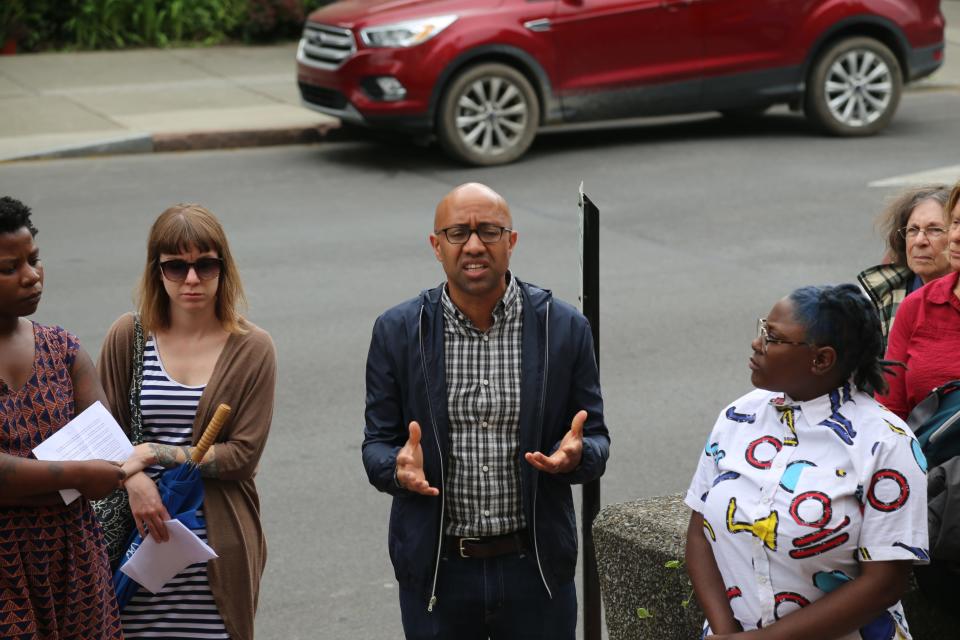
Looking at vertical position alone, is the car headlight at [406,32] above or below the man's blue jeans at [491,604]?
above

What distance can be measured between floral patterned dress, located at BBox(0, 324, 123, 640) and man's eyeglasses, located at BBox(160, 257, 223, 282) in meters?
0.38

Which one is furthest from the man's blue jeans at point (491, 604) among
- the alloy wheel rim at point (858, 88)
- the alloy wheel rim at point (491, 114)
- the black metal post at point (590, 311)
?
the alloy wheel rim at point (858, 88)

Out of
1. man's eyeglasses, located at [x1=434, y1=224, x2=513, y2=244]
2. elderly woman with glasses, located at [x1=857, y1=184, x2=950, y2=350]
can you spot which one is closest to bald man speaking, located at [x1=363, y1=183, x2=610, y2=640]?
man's eyeglasses, located at [x1=434, y1=224, x2=513, y2=244]

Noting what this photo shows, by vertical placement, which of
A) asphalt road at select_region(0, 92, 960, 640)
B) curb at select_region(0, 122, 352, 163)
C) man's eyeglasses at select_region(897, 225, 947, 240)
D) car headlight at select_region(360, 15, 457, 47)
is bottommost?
asphalt road at select_region(0, 92, 960, 640)

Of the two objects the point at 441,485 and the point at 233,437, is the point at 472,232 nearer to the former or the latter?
the point at 441,485

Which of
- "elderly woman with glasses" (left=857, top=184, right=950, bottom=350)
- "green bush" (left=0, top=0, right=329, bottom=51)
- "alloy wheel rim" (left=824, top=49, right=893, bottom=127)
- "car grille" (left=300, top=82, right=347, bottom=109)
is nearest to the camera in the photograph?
"elderly woman with glasses" (left=857, top=184, right=950, bottom=350)

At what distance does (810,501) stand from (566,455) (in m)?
0.68

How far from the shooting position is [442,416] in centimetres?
386

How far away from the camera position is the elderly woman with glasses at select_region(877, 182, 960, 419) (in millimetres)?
4125

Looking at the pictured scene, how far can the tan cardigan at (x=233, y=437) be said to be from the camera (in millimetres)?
4199

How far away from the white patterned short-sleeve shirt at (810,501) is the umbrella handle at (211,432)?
1415mm

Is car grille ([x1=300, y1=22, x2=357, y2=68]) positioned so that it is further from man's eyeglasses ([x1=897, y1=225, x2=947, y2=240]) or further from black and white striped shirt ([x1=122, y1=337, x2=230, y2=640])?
black and white striped shirt ([x1=122, y1=337, x2=230, y2=640])

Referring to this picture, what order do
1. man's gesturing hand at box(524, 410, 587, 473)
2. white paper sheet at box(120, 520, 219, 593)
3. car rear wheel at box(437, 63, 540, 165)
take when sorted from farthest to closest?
1. car rear wheel at box(437, 63, 540, 165)
2. white paper sheet at box(120, 520, 219, 593)
3. man's gesturing hand at box(524, 410, 587, 473)

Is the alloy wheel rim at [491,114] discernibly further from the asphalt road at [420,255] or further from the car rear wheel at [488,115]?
the asphalt road at [420,255]
